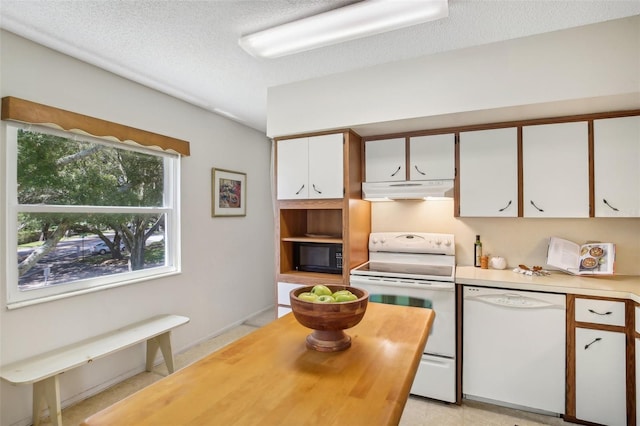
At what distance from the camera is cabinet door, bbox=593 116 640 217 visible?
7.17 feet

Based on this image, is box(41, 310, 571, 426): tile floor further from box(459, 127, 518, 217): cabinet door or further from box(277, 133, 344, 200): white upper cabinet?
box(277, 133, 344, 200): white upper cabinet

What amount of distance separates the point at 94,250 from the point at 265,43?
6.84 ft

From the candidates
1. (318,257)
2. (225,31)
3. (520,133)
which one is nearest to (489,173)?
(520,133)

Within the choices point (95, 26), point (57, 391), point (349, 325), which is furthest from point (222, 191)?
point (349, 325)

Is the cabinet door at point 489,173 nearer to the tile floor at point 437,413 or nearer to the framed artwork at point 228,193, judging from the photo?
the tile floor at point 437,413

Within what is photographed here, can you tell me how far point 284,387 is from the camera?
3.00 feet

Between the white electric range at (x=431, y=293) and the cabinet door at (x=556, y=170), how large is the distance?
741 mm

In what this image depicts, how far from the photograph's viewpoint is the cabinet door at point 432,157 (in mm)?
2672

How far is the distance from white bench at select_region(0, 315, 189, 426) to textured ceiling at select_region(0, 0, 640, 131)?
208cm

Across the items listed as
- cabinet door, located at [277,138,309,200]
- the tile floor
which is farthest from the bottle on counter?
cabinet door, located at [277,138,309,200]

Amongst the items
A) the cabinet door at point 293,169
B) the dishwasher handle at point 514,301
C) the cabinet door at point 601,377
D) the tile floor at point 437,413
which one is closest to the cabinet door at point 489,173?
the dishwasher handle at point 514,301

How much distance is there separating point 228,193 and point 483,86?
2825 mm

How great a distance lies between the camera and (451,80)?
7.56 feet

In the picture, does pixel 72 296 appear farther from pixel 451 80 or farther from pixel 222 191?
pixel 451 80
